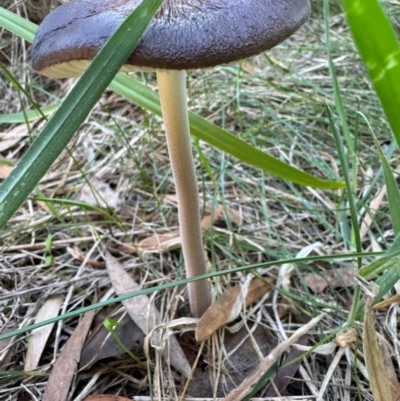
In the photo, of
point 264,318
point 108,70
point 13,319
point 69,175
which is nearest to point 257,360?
point 264,318

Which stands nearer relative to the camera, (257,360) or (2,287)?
(257,360)

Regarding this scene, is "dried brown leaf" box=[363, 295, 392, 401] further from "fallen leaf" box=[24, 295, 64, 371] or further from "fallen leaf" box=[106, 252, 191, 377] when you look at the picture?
"fallen leaf" box=[24, 295, 64, 371]

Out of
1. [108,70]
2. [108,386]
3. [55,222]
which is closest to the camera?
[108,70]

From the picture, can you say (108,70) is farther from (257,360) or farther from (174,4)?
(257,360)

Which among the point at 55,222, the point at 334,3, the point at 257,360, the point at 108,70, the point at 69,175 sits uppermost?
the point at 334,3

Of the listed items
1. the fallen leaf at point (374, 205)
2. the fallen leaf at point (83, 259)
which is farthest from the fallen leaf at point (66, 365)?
the fallen leaf at point (374, 205)

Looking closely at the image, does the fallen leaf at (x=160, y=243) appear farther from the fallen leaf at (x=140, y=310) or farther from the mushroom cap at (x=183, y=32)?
the mushroom cap at (x=183, y=32)

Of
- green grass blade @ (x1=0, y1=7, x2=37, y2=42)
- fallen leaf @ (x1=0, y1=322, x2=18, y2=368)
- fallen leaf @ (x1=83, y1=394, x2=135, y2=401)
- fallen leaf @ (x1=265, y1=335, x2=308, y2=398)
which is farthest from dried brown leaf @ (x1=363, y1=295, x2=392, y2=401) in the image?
green grass blade @ (x1=0, y1=7, x2=37, y2=42)
